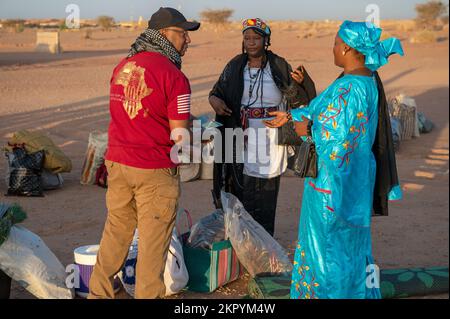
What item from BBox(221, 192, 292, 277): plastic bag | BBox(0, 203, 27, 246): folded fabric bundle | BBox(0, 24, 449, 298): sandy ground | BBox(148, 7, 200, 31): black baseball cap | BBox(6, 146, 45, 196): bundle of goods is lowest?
BBox(0, 24, 449, 298): sandy ground

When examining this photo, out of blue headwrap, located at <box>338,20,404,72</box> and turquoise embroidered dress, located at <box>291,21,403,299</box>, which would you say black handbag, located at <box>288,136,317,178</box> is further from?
blue headwrap, located at <box>338,20,404,72</box>

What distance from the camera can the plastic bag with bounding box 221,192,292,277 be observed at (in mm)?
4879

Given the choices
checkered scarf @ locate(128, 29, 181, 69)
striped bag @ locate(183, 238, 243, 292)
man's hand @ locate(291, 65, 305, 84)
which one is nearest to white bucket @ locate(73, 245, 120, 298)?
striped bag @ locate(183, 238, 243, 292)

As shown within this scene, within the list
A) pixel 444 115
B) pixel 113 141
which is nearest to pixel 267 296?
pixel 113 141

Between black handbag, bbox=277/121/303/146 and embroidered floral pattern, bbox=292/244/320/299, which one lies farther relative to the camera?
black handbag, bbox=277/121/303/146

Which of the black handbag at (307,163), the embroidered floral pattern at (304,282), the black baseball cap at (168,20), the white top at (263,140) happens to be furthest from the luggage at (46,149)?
the black handbag at (307,163)

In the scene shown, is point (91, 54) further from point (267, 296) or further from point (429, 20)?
point (429, 20)

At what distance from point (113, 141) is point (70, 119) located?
360 inches

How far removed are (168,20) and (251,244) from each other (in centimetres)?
177

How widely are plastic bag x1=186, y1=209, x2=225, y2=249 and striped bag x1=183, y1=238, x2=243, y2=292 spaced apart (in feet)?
0.27

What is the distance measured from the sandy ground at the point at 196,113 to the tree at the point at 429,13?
22.1 metres

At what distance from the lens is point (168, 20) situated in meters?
3.99

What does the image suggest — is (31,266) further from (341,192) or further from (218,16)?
(218,16)

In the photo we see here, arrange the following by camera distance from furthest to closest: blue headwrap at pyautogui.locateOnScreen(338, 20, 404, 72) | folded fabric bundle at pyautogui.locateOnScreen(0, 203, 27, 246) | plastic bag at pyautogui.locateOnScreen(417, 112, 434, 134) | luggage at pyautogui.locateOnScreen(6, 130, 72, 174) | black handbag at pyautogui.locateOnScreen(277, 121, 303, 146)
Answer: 1. plastic bag at pyautogui.locateOnScreen(417, 112, 434, 134)
2. luggage at pyautogui.locateOnScreen(6, 130, 72, 174)
3. black handbag at pyautogui.locateOnScreen(277, 121, 303, 146)
4. folded fabric bundle at pyautogui.locateOnScreen(0, 203, 27, 246)
5. blue headwrap at pyautogui.locateOnScreen(338, 20, 404, 72)
